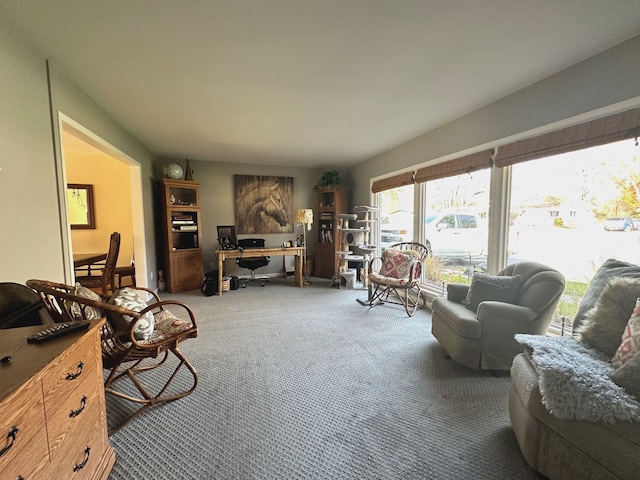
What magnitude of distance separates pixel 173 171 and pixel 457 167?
429cm

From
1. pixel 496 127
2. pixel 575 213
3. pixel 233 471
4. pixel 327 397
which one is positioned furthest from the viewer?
pixel 496 127

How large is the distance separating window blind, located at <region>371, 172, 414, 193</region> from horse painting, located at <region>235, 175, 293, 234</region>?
73.7 inches

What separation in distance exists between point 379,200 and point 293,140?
199 cm

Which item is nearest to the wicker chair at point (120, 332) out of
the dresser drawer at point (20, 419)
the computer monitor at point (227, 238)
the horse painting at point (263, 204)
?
the dresser drawer at point (20, 419)

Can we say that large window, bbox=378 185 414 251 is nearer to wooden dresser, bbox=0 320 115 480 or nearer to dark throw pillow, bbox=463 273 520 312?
dark throw pillow, bbox=463 273 520 312

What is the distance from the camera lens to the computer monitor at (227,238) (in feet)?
14.9

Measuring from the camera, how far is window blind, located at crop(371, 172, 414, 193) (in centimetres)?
378

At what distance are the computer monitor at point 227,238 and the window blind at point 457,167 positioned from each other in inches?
127

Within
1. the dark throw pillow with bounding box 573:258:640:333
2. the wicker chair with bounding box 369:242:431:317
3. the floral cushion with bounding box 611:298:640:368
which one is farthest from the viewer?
the wicker chair with bounding box 369:242:431:317

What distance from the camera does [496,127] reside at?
254 cm

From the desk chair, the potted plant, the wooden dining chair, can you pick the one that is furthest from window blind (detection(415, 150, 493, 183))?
the wooden dining chair

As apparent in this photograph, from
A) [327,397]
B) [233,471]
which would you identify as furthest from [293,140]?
[233,471]

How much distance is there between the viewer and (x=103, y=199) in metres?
4.48

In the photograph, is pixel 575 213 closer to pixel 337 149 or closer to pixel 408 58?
pixel 408 58
